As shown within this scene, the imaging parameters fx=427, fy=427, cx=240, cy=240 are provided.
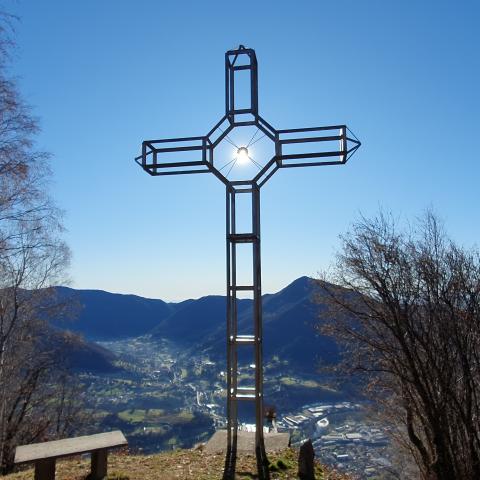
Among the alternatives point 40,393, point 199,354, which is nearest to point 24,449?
point 40,393

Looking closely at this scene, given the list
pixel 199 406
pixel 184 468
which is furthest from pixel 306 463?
pixel 199 406

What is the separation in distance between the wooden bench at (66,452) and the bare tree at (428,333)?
570 centimetres

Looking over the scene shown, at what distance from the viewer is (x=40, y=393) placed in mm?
21953

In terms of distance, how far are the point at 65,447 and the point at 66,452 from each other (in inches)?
12.1

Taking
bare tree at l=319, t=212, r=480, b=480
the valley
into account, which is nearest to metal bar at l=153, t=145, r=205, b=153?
bare tree at l=319, t=212, r=480, b=480

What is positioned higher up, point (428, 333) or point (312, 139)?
point (312, 139)

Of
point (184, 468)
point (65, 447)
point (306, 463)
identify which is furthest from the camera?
point (184, 468)

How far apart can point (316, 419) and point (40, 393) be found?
4947 centimetres

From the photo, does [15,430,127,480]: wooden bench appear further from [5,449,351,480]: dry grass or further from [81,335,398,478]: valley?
[81,335,398,478]: valley

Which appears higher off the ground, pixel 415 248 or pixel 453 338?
pixel 415 248

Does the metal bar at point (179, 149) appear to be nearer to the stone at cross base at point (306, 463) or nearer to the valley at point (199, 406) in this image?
the stone at cross base at point (306, 463)

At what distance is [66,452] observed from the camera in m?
6.26

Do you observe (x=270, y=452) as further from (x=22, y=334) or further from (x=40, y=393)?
(x=40, y=393)

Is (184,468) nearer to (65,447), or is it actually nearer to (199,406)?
(65,447)
